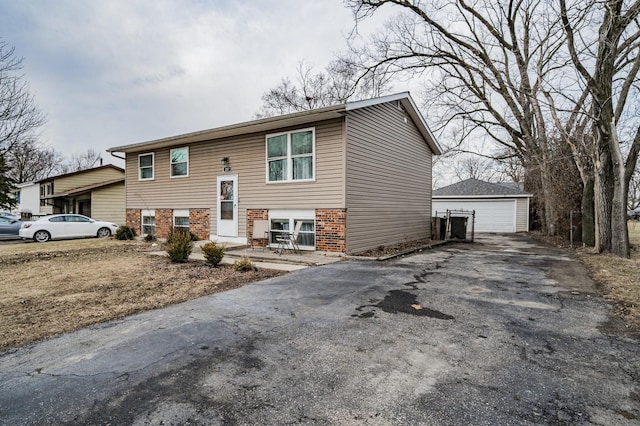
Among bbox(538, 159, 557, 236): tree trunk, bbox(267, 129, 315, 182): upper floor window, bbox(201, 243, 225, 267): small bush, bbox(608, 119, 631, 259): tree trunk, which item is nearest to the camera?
bbox(201, 243, 225, 267): small bush

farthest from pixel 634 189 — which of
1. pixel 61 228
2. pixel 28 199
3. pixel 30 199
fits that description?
pixel 28 199

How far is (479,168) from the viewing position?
4259cm

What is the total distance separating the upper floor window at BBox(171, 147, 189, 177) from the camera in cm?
1391

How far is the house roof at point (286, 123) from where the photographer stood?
381 inches

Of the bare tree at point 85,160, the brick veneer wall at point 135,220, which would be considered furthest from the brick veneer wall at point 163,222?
the bare tree at point 85,160

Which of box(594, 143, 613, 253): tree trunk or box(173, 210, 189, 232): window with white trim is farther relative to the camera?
box(173, 210, 189, 232): window with white trim

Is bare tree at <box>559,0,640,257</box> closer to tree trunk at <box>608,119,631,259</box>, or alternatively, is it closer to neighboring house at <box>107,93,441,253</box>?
tree trunk at <box>608,119,631,259</box>

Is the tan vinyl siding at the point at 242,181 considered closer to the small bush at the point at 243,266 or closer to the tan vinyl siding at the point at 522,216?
the small bush at the point at 243,266

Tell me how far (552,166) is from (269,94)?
21.2 meters

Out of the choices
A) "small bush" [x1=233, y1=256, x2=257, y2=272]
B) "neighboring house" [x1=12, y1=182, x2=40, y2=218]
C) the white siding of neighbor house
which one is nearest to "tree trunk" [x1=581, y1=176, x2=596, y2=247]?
"small bush" [x1=233, y1=256, x2=257, y2=272]

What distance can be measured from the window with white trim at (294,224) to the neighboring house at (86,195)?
55.7 ft

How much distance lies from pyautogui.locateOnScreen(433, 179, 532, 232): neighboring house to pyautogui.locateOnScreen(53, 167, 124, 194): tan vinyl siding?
24.8m

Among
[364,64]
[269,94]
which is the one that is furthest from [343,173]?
[269,94]

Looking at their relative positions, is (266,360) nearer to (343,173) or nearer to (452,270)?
(452,270)
